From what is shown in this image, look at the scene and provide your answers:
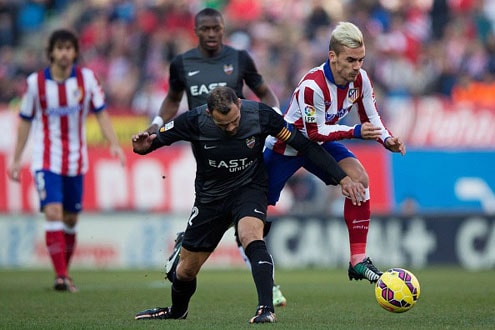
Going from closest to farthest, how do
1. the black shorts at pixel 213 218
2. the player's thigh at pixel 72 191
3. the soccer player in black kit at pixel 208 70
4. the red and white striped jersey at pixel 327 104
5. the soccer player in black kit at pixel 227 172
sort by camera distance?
the soccer player in black kit at pixel 227 172 → the black shorts at pixel 213 218 → the red and white striped jersey at pixel 327 104 → the soccer player in black kit at pixel 208 70 → the player's thigh at pixel 72 191

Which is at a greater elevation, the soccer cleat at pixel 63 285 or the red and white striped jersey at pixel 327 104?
the red and white striped jersey at pixel 327 104

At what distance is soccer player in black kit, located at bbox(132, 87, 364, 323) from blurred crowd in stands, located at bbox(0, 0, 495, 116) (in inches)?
439

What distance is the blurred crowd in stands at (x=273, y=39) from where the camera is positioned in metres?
20.6

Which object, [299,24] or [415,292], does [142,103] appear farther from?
[415,292]

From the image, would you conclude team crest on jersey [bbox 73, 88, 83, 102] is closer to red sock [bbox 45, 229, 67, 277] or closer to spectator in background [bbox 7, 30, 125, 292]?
spectator in background [bbox 7, 30, 125, 292]

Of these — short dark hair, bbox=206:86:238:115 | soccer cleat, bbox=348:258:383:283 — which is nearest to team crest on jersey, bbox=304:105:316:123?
short dark hair, bbox=206:86:238:115

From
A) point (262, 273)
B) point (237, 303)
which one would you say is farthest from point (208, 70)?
point (262, 273)

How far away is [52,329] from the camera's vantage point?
25.9 ft

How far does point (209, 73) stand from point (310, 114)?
2.15m

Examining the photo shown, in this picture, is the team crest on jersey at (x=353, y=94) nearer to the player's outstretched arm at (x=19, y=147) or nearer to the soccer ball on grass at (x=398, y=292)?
the soccer ball on grass at (x=398, y=292)

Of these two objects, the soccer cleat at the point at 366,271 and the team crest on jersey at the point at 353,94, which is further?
the team crest on jersey at the point at 353,94

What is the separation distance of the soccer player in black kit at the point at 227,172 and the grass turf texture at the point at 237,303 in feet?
1.87

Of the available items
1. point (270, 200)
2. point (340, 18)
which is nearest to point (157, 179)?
point (340, 18)

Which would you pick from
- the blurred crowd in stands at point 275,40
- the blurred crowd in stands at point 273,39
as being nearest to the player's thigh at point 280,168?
the blurred crowd in stands at point 275,40
